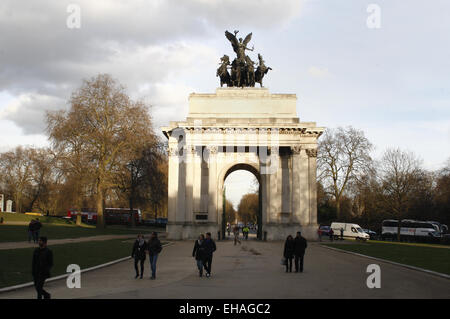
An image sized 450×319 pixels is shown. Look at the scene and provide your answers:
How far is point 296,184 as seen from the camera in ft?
143

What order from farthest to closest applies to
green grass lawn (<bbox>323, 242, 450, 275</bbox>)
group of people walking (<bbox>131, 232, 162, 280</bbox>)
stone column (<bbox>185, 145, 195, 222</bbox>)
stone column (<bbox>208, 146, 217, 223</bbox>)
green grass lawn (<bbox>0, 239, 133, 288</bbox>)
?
stone column (<bbox>185, 145, 195, 222</bbox>) → stone column (<bbox>208, 146, 217, 223</bbox>) → green grass lawn (<bbox>323, 242, 450, 275</bbox>) → group of people walking (<bbox>131, 232, 162, 280</bbox>) → green grass lawn (<bbox>0, 239, 133, 288</bbox>)

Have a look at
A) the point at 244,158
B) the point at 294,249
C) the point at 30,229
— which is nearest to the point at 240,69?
the point at 244,158

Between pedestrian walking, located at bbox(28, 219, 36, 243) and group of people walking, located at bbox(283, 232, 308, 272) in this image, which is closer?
group of people walking, located at bbox(283, 232, 308, 272)

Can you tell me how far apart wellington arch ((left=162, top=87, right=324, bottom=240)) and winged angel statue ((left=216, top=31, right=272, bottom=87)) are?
126cm

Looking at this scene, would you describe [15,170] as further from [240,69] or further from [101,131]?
[240,69]

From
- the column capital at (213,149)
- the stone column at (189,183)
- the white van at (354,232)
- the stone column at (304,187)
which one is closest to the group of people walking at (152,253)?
the column capital at (213,149)

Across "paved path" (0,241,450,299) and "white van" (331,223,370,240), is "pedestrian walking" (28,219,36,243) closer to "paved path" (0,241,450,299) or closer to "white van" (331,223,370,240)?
"paved path" (0,241,450,299)

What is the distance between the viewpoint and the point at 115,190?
178ft

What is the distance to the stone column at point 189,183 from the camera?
43031 mm

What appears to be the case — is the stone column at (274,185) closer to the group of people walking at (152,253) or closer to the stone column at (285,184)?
the stone column at (285,184)

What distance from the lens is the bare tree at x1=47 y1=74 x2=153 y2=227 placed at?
47.6m

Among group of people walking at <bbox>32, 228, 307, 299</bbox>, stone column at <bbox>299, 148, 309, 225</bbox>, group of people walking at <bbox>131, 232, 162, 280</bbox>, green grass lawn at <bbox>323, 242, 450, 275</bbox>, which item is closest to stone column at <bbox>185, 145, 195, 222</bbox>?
stone column at <bbox>299, 148, 309, 225</bbox>

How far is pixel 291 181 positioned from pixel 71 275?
31255 mm
